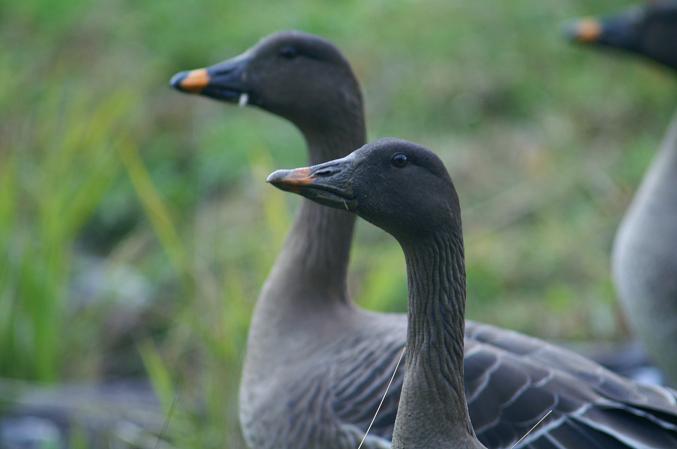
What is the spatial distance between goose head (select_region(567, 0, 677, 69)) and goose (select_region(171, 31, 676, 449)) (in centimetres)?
225

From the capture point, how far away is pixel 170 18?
911 centimetres

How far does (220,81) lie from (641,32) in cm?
265

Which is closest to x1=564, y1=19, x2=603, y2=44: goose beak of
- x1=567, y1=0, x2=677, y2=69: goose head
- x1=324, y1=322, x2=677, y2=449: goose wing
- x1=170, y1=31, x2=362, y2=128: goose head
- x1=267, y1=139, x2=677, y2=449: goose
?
x1=567, y1=0, x2=677, y2=69: goose head

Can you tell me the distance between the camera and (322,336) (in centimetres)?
366

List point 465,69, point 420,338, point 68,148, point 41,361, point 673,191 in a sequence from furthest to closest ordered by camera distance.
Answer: point 465,69, point 68,148, point 41,361, point 673,191, point 420,338

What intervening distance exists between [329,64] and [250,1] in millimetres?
5495

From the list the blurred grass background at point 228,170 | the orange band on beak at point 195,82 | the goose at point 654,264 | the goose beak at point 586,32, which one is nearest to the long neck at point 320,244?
the orange band on beak at point 195,82

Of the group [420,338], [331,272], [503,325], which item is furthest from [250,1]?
[420,338]

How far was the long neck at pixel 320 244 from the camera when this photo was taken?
385cm

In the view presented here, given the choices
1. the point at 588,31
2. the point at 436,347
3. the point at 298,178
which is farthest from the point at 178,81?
the point at 588,31

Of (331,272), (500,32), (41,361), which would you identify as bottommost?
(41,361)

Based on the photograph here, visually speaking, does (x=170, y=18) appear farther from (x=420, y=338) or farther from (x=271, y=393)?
(x=420, y=338)

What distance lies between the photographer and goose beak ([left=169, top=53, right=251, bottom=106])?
3850 millimetres

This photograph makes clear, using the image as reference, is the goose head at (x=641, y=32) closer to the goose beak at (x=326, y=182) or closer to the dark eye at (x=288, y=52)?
the dark eye at (x=288, y=52)
